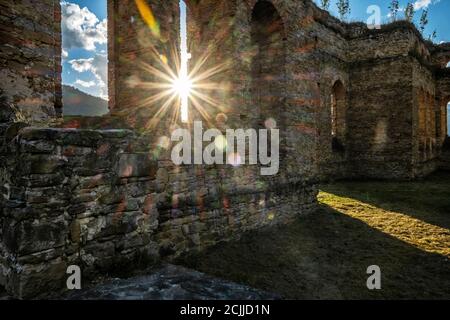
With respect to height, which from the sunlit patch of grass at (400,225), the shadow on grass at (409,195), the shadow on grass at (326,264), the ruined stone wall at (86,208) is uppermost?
the ruined stone wall at (86,208)

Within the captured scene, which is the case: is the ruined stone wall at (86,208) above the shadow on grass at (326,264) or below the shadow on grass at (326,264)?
above

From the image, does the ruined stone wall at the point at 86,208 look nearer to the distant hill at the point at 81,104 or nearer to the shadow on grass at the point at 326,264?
the shadow on grass at the point at 326,264

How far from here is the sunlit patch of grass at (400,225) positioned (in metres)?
5.88

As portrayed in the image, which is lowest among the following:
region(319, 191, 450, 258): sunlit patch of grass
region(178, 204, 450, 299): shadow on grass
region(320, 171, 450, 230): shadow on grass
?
region(178, 204, 450, 299): shadow on grass

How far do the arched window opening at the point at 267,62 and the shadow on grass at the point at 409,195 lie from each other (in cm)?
429

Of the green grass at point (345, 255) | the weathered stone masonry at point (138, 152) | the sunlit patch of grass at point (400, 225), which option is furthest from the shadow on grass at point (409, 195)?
the weathered stone masonry at point (138, 152)

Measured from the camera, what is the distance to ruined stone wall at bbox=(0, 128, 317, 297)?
9.42 feet

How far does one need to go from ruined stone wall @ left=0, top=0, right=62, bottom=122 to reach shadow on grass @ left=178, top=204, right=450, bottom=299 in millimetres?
3224

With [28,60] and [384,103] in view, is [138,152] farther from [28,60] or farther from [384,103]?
[384,103]

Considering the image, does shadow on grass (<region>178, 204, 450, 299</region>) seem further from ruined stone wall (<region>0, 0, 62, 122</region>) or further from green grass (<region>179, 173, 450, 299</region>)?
ruined stone wall (<region>0, 0, 62, 122</region>)

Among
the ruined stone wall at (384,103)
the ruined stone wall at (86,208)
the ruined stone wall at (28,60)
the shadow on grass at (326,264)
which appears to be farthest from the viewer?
the ruined stone wall at (384,103)

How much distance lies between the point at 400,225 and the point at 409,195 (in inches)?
157

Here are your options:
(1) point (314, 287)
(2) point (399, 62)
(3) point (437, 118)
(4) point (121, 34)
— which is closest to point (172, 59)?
(4) point (121, 34)

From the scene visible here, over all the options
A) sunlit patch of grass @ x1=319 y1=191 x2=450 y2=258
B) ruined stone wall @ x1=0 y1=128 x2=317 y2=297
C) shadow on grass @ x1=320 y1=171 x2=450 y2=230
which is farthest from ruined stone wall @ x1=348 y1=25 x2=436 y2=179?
ruined stone wall @ x1=0 y1=128 x2=317 y2=297
